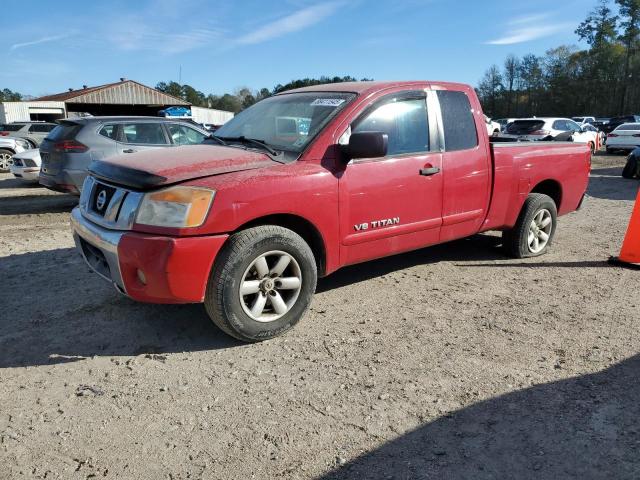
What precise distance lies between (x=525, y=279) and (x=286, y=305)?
2611mm

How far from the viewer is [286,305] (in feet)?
11.7

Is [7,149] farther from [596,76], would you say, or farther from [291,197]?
[596,76]

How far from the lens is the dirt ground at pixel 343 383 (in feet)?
7.68

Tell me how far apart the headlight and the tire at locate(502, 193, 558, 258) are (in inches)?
143

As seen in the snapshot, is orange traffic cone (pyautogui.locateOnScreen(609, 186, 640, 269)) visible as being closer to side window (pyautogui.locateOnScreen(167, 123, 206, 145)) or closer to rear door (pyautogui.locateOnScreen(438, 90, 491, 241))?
rear door (pyautogui.locateOnScreen(438, 90, 491, 241))

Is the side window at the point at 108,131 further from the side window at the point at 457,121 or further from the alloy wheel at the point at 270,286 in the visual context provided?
the alloy wheel at the point at 270,286

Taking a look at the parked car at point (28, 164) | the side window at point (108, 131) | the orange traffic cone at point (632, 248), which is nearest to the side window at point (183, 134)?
the side window at point (108, 131)

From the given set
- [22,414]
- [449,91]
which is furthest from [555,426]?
[449,91]

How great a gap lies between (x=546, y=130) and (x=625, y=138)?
6.45 metres

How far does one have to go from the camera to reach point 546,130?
59.4 feet

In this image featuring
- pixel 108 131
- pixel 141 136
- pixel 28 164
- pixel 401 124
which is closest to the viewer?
pixel 401 124

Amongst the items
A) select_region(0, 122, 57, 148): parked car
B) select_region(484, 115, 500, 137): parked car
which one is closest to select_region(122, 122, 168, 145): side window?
select_region(484, 115, 500, 137): parked car

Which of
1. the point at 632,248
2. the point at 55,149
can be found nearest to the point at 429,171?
the point at 632,248

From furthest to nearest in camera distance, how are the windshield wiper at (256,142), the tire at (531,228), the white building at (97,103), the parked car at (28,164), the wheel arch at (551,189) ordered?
the white building at (97,103) < the parked car at (28,164) < the wheel arch at (551,189) < the tire at (531,228) < the windshield wiper at (256,142)
